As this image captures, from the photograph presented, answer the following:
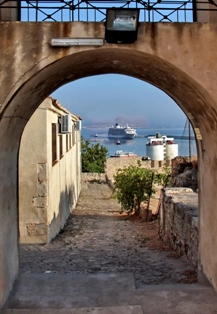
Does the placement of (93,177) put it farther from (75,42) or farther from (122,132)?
(122,132)

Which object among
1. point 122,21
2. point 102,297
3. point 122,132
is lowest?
point 102,297

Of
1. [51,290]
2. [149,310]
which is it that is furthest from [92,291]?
[149,310]

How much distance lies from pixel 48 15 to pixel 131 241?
756 cm

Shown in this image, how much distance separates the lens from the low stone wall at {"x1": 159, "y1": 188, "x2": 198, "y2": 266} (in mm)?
7092

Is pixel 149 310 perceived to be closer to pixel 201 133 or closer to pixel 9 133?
pixel 201 133

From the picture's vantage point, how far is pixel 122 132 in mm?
182250

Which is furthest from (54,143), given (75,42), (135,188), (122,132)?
(122,132)

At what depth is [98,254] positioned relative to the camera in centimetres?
890

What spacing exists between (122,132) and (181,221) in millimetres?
174721

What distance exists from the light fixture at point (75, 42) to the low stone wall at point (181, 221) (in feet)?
13.6

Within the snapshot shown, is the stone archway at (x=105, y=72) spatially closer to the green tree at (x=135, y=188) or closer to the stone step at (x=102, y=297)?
the stone step at (x=102, y=297)

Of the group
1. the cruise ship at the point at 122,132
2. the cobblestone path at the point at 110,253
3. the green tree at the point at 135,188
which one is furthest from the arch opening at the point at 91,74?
the cruise ship at the point at 122,132

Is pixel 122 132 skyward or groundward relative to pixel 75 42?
skyward

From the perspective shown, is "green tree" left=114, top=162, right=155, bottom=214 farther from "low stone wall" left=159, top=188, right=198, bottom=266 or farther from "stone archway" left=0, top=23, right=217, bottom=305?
"stone archway" left=0, top=23, right=217, bottom=305
